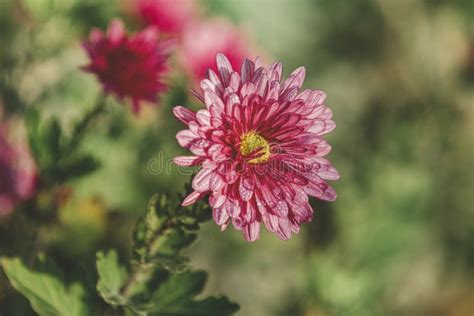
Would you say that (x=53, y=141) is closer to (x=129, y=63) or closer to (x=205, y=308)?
(x=129, y=63)

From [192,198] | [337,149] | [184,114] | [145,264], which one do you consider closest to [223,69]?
[184,114]

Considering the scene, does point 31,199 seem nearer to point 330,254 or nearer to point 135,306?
point 135,306

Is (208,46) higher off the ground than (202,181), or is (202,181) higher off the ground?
(208,46)

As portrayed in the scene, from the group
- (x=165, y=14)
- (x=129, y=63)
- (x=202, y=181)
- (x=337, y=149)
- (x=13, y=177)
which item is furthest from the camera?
(x=337, y=149)

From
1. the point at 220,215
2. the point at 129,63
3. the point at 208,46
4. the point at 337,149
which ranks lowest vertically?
the point at 220,215

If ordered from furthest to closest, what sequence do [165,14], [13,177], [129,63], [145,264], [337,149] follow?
[337,149], [165,14], [13,177], [129,63], [145,264]

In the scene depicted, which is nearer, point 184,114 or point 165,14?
point 184,114
